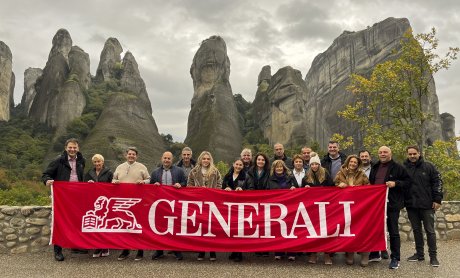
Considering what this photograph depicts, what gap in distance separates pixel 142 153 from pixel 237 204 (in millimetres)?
51328

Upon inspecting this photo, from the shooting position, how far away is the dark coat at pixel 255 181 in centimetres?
717

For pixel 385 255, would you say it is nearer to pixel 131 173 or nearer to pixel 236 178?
pixel 236 178

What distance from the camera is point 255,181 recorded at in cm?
729

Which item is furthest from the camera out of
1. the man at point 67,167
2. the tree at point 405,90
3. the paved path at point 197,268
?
the tree at point 405,90

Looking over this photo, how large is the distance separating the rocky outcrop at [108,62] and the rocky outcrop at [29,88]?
49.1 feet

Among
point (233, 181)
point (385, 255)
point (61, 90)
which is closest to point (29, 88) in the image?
point (61, 90)

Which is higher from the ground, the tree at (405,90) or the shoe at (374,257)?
the tree at (405,90)

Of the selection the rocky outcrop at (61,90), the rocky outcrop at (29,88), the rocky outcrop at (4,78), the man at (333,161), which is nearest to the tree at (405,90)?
the man at (333,161)

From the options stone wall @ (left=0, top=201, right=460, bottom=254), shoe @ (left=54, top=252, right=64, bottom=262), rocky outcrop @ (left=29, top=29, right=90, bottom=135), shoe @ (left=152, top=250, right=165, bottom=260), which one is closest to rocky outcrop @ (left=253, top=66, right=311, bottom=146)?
rocky outcrop @ (left=29, top=29, right=90, bottom=135)

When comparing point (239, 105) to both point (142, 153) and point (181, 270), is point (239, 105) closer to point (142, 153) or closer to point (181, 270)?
point (142, 153)

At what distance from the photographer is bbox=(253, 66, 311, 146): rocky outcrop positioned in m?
59.2

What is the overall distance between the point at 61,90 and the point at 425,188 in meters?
66.5

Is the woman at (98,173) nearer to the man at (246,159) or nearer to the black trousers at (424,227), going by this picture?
the man at (246,159)

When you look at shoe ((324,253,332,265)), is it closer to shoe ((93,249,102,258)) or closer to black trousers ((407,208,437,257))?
black trousers ((407,208,437,257))
